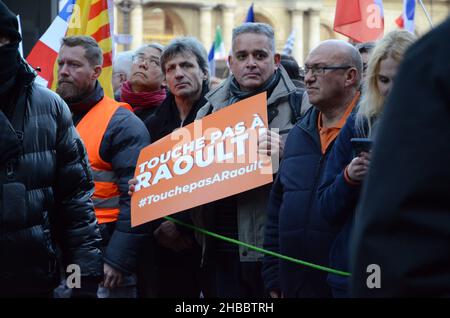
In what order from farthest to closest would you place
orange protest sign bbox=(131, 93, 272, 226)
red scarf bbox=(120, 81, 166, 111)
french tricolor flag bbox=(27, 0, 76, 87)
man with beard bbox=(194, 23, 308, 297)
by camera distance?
french tricolor flag bbox=(27, 0, 76, 87), red scarf bbox=(120, 81, 166, 111), man with beard bbox=(194, 23, 308, 297), orange protest sign bbox=(131, 93, 272, 226)

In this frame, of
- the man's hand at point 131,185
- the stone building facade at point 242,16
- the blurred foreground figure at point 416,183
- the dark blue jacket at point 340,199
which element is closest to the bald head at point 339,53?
the dark blue jacket at point 340,199

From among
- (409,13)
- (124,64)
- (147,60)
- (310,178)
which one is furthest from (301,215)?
(409,13)

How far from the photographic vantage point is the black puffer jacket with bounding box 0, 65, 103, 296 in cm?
338

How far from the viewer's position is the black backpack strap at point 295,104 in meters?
4.57

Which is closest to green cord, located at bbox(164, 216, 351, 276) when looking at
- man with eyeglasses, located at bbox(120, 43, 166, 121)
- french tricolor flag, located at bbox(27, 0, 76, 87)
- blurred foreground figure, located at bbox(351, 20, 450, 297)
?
man with eyeglasses, located at bbox(120, 43, 166, 121)

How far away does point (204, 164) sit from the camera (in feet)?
14.9

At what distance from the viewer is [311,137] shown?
13.5ft

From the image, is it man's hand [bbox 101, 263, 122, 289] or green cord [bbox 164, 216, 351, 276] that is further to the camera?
man's hand [bbox 101, 263, 122, 289]

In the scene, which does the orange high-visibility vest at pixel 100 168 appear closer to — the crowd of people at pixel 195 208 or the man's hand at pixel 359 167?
the crowd of people at pixel 195 208

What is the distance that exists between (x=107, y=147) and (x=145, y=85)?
1.16 meters

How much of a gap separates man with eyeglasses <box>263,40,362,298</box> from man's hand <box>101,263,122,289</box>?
0.95m

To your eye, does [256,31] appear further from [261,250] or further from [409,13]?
[409,13]

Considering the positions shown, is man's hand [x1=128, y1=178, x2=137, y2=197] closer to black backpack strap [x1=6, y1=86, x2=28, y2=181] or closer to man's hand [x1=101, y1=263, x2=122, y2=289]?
man's hand [x1=101, y1=263, x2=122, y2=289]
